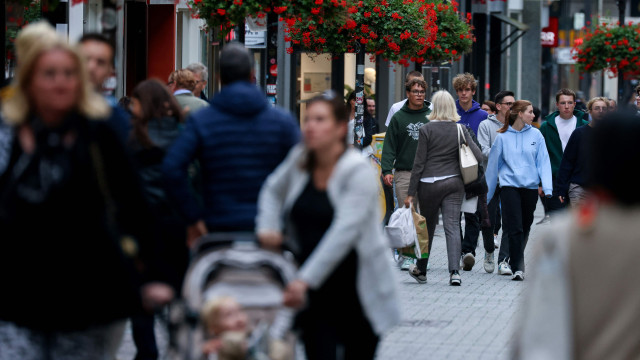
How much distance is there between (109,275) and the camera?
4.87 metres

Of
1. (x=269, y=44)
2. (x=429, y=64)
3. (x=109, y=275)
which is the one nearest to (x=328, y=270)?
(x=109, y=275)

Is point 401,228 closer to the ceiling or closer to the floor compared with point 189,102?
closer to the floor

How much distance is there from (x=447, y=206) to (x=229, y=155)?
21.3 ft

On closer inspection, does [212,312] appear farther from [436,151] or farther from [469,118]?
[469,118]

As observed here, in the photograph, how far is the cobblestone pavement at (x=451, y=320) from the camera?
889 centimetres

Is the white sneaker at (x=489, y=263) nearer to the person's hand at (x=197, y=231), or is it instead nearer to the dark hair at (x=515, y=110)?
the dark hair at (x=515, y=110)

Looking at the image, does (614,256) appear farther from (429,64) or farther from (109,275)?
(429,64)

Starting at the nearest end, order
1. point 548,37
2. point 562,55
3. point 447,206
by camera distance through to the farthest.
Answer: point 447,206
point 548,37
point 562,55

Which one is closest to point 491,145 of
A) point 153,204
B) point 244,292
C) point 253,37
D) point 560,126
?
point 560,126

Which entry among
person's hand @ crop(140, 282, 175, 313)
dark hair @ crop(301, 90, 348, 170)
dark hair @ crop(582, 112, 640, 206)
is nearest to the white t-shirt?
dark hair @ crop(301, 90, 348, 170)

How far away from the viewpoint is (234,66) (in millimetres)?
6781

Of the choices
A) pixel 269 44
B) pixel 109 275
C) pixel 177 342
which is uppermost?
pixel 269 44

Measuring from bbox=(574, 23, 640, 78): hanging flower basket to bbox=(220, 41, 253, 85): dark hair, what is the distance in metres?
29.1

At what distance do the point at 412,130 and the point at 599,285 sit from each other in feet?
33.6
